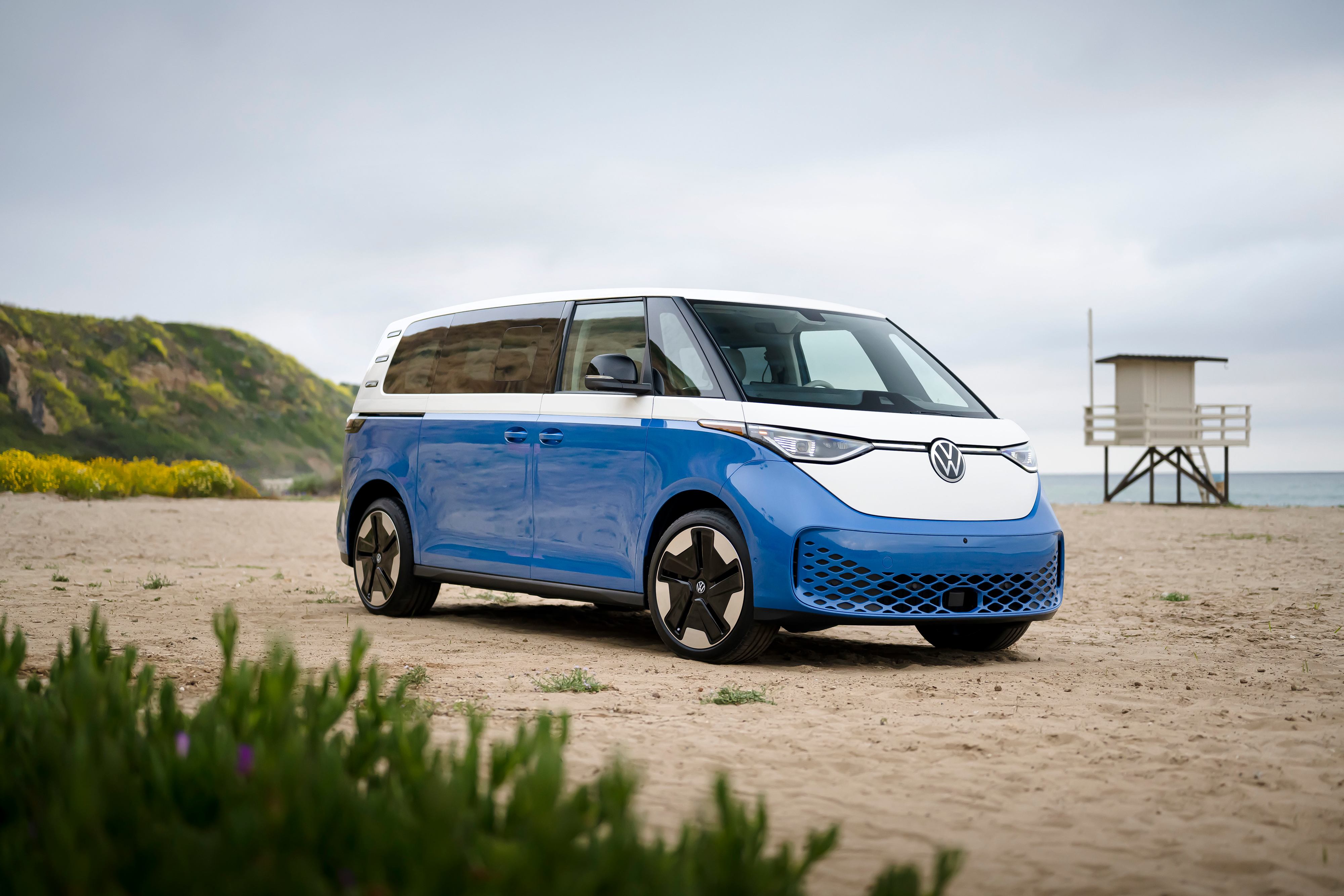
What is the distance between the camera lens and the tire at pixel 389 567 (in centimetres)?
913

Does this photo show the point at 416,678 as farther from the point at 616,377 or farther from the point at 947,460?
the point at 947,460

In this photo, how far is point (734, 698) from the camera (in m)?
5.62

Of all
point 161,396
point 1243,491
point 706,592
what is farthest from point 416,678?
point 1243,491

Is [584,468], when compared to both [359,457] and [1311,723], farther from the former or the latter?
[1311,723]

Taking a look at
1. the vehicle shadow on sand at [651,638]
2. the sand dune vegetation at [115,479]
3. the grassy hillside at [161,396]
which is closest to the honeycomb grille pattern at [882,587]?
the vehicle shadow on sand at [651,638]

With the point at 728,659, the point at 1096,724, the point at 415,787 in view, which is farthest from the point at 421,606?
the point at 415,787

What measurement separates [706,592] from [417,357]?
12.0ft

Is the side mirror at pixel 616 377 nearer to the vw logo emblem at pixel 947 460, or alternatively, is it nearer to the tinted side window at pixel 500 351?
the tinted side window at pixel 500 351

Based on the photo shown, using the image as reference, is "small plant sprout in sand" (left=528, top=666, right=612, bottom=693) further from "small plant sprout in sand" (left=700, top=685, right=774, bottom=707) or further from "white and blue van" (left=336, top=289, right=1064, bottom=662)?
"white and blue van" (left=336, top=289, right=1064, bottom=662)

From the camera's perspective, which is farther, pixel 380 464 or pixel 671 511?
pixel 380 464

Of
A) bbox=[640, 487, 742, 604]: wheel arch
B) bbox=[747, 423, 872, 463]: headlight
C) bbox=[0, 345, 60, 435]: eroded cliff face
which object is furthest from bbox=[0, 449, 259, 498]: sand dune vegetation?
bbox=[0, 345, 60, 435]: eroded cliff face

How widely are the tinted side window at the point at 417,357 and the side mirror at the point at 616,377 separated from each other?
7.37 ft

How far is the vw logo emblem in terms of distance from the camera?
22.1ft

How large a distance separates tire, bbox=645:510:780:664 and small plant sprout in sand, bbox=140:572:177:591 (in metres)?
6.69
